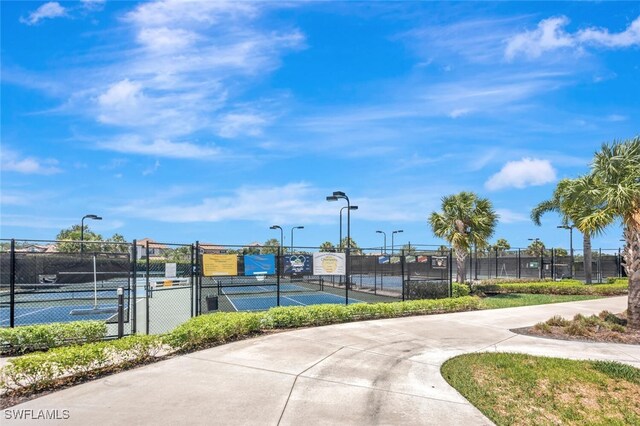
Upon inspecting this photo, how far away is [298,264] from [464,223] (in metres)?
12.1

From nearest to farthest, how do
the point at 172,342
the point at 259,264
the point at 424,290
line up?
the point at 172,342
the point at 259,264
the point at 424,290

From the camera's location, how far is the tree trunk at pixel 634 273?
1312cm

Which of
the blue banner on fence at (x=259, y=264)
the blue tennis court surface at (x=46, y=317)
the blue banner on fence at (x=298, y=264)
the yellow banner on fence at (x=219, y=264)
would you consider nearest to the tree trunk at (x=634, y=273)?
the blue banner on fence at (x=298, y=264)

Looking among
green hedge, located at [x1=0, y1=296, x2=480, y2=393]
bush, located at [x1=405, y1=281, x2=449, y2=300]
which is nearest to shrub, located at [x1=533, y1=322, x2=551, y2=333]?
green hedge, located at [x1=0, y1=296, x2=480, y2=393]

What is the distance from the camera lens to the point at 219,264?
1365cm

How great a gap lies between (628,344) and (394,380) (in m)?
7.72

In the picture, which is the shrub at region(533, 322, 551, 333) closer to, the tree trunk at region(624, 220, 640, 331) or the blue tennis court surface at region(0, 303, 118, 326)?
the tree trunk at region(624, 220, 640, 331)

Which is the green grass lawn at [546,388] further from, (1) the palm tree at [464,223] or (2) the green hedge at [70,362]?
(1) the palm tree at [464,223]

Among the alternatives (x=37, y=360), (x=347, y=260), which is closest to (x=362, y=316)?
(x=347, y=260)

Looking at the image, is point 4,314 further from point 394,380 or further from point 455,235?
point 455,235

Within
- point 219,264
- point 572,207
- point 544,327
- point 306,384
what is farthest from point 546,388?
point 572,207

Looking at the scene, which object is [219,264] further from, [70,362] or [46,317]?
[46,317]

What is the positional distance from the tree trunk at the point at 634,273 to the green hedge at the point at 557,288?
1138cm

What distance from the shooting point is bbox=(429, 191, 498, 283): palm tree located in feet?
78.8
